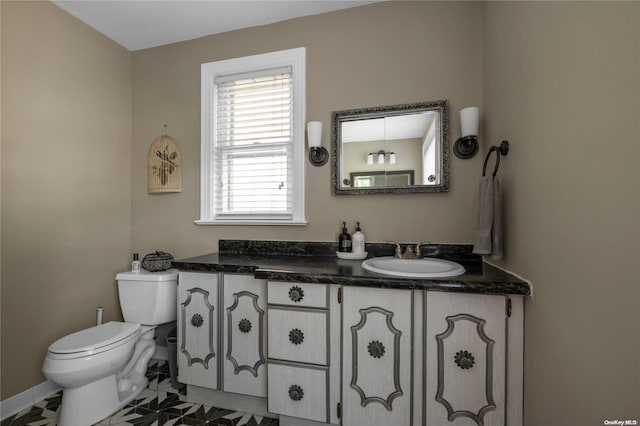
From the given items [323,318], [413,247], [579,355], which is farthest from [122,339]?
[579,355]

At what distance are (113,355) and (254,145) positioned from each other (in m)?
1.61

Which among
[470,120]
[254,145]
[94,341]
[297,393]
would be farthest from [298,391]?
[470,120]

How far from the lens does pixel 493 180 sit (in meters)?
1.35

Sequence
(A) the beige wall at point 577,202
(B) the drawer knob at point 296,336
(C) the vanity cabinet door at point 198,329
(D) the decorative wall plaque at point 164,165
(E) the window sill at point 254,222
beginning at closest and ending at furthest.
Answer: (A) the beige wall at point 577,202, (B) the drawer knob at point 296,336, (C) the vanity cabinet door at point 198,329, (E) the window sill at point 254,222, (D) the decorative wall plaque at point 164,165

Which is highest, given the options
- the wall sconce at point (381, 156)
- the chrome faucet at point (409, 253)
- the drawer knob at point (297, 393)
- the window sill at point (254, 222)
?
the wall sconce at point (381, 156)

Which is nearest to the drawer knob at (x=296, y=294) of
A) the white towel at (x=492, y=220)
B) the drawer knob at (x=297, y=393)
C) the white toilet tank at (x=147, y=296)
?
the drawer knob at (x=297, y=393)

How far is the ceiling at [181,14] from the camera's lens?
6.24 ft

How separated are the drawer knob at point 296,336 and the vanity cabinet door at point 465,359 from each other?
1.98 feet

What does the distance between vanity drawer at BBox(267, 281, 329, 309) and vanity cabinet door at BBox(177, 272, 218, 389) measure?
422mm

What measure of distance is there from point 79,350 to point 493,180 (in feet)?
7.64

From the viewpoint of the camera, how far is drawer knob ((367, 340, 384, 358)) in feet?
4.22

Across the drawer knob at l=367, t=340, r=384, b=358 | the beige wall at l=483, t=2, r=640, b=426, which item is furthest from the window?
the beige wall at l=483, t=2, r=640, b=426

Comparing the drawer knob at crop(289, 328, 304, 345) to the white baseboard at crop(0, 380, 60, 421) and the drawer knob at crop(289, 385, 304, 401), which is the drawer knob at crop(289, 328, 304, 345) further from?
the white baseboard at crop(0, 380, 60, 421)

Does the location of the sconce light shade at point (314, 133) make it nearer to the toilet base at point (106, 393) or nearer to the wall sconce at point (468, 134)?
the wall sconce at point (468, 134)
